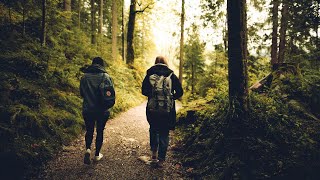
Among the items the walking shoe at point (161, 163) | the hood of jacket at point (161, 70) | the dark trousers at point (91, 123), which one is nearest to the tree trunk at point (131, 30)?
the hood of jacket at point (161, 70)

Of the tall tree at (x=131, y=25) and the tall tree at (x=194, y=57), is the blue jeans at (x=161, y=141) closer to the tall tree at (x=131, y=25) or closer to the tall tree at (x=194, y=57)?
the tall tree at (x=131, y=25)

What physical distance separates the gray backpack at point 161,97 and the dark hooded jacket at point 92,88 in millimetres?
1113

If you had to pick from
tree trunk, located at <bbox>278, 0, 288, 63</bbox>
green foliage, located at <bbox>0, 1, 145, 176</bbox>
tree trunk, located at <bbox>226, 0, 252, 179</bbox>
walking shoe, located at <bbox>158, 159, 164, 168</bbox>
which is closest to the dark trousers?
green foliage, located at <bbox>0, 1, 145, 176</bbox>

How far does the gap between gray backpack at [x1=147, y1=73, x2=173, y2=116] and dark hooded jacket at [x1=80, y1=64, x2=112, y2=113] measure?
1113 millimetres

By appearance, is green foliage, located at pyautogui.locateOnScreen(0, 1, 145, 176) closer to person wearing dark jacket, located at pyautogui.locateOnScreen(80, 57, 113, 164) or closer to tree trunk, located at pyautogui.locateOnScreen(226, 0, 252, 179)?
person wearing dark jacket, located at pyautogui.locateOnScreen(80, 57, 113, 164)

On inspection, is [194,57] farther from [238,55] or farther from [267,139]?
[267,139]

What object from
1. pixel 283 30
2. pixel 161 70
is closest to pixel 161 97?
pixel 161 70

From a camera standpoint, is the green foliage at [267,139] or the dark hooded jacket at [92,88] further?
the dark hooded jacket at [92,88]

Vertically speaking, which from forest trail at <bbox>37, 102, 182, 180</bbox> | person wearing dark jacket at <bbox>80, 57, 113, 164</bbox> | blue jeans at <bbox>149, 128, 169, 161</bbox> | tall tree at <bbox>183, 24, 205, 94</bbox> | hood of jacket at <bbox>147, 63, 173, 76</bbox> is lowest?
forest trail at <bbox>37, 102, 182, 180</bbox>

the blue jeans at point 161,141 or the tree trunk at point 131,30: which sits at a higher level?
the tree trunk at point 131,30

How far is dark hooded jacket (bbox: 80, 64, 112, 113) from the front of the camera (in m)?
5.05

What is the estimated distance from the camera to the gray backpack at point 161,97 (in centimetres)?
501

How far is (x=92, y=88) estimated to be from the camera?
512cm

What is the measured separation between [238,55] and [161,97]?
1782mm
